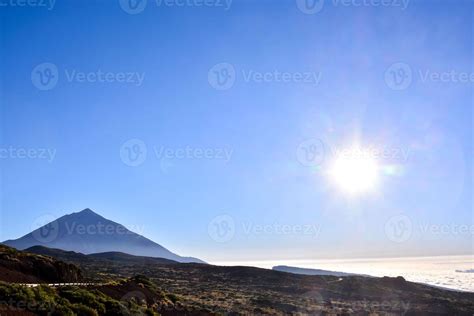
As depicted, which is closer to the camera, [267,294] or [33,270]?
[33,270]

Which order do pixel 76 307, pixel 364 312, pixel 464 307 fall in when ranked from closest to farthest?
pixel 76 307, pixel 364 312, pixel 464 307

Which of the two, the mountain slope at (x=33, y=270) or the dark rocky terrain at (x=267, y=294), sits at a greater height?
the mountain slope at (x=33, y=270)

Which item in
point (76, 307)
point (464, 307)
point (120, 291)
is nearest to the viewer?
point (76, 307)

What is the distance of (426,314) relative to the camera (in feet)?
176

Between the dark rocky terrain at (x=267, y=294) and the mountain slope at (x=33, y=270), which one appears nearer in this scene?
the mountain slope at (x=33, y=270)

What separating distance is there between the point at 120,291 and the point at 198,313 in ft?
19.6

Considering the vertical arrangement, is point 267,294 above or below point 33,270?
below

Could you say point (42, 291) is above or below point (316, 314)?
above

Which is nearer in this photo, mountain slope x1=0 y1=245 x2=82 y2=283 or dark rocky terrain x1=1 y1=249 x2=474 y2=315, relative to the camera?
mountain slope x1=0 y1=245 x2=82 y2=283

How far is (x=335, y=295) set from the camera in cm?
6931

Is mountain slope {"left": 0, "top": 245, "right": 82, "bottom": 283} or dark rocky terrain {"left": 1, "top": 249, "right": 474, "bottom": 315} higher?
mountain slope {"left": 0, "top": 245, "right": 82, "bottom": 283}

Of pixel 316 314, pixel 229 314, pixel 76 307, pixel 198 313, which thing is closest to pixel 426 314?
pixel 316 314

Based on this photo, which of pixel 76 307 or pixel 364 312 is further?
pixel 364 312

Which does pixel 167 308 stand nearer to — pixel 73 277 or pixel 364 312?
pixel 73 277
